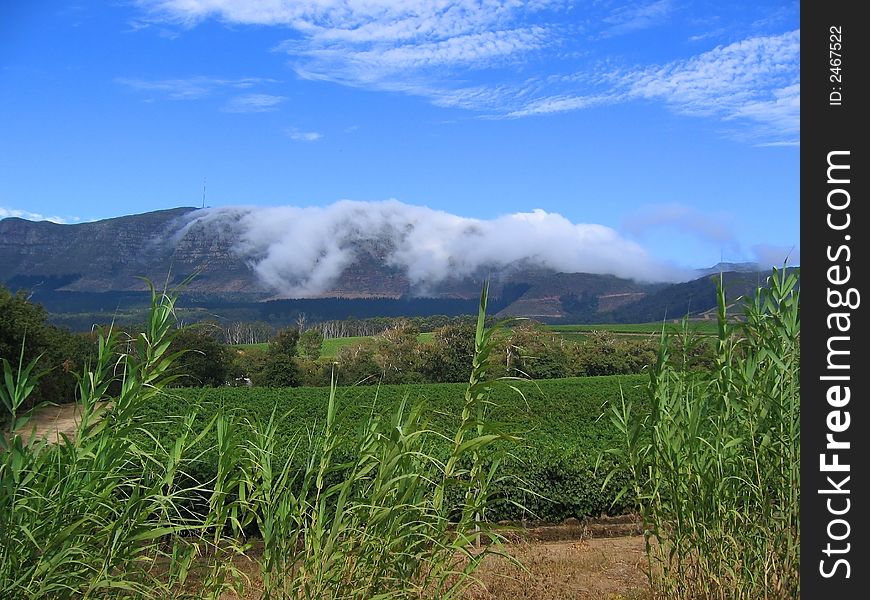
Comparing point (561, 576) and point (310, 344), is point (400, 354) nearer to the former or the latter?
point (310, 344)

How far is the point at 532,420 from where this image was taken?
51.1 ft

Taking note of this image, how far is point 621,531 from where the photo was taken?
892 centimetres

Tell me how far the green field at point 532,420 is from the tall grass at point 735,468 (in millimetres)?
316

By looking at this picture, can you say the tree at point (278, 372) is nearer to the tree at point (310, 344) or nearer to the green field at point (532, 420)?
the tree at point (310, 344)

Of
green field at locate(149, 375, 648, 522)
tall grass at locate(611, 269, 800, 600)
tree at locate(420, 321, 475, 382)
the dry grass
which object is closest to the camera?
tall grass at locate(611, 269, 800, 600)

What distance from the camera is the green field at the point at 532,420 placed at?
460cm

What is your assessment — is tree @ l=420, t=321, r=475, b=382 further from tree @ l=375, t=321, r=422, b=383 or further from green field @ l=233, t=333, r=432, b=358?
green field @ l=233, t=333, r=432, b=358

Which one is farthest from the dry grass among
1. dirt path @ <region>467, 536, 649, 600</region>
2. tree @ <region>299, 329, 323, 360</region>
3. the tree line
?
tree @ <region>299, 329, 323, 360</region>

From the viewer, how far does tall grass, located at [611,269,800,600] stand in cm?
368

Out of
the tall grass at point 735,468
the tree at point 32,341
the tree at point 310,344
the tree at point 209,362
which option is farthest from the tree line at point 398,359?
the tall grass at point 735,468

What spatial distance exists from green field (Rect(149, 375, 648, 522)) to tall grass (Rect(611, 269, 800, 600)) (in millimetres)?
316

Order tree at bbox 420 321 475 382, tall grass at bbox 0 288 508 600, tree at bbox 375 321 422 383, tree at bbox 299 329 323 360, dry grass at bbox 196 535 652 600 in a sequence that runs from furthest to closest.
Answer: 1. tree at bbox 299 329 323 360
2. tree at bbox 375 321 422 383
3. tree at bbox 420 321 475 382
4. dry grass at bbox 196 535 652 600
5. tall grass at bbox 0 288 508 600

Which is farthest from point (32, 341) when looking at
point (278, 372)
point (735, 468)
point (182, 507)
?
point (735, 468)
